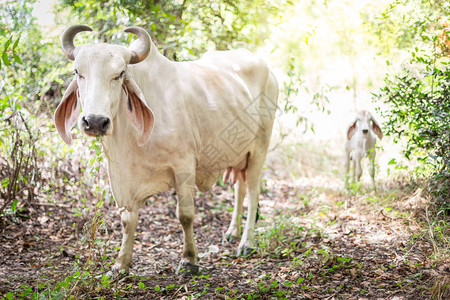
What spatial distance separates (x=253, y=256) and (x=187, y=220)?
0.94m

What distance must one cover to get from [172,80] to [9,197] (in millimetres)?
1949

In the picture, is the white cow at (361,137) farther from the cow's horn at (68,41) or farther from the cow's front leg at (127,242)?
the cow's horn at (68,41)

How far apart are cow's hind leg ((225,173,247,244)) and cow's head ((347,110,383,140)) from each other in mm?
1914

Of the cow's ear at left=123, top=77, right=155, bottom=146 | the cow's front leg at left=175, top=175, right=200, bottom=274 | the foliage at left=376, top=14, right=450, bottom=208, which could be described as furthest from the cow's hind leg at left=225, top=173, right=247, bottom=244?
the cow's ear at left=123, top=77, right=155, bottom=146

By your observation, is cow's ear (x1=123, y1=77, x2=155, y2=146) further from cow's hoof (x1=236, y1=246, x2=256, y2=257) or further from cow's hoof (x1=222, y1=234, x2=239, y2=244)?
cow's hoof (x1=222, y1=234, x2=239, y2=244)

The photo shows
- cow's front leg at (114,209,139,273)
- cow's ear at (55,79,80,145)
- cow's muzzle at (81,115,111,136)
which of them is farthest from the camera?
cow's front leg at (114,209,139,273)

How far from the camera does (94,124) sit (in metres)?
2.91

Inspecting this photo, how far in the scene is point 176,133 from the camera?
3.76m

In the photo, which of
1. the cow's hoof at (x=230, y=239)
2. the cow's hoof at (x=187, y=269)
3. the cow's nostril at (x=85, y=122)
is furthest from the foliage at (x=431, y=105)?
the cow's nostril at (x=85, y=122)

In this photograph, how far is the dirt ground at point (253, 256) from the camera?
327cm

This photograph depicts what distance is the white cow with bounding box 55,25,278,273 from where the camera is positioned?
320 centimetres

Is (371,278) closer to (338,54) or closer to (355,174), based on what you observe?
(355,174)

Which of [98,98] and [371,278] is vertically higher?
[98,98]

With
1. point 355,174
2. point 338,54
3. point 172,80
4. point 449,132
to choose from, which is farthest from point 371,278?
point 338,54
